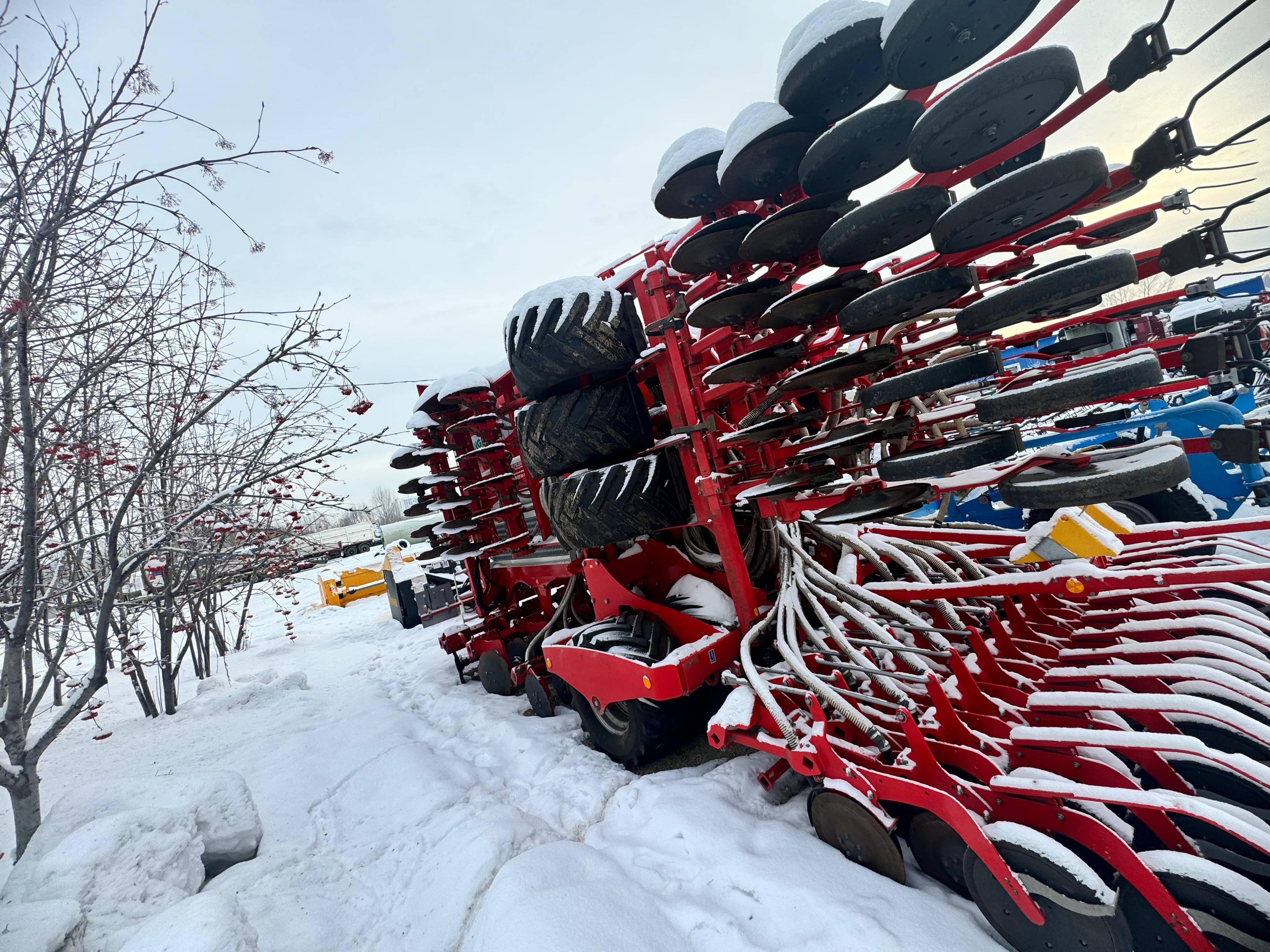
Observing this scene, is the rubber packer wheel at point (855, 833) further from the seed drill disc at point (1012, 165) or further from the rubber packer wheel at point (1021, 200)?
the seed drill disc at point (1012, 165)

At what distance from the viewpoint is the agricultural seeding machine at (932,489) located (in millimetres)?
1492

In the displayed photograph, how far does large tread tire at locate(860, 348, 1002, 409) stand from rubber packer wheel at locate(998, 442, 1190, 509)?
0.35 meters

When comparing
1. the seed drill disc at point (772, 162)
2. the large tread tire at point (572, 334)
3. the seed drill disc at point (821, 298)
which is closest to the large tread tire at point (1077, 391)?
the seed drill disc at point (821, 298)

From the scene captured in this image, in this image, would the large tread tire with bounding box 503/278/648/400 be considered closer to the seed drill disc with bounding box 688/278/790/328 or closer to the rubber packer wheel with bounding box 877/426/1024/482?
the seed drill disc with bounding box 688/278/790/328

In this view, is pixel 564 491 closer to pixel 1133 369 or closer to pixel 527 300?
pixel 527 300

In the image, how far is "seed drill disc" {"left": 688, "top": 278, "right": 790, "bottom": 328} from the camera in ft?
7.27

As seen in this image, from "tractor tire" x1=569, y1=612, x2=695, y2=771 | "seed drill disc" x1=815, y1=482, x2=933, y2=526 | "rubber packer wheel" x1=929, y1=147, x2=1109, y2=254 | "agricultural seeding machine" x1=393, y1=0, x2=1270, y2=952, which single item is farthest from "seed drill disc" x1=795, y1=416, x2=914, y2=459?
"tractor tire" x1=569, y1=612, x2=695, y2=771

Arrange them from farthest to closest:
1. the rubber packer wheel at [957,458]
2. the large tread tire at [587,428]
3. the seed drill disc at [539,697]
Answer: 1. the seed drill disc at [539,697]
2. the large tread tire at [587,428]
3. the rubber packer wheel at [957,458]

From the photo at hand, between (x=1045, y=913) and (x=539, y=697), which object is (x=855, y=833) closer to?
(x=1045, y=913)

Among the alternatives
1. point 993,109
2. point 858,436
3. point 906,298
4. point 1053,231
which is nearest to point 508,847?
point 858,436

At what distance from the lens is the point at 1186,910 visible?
1.51 meters

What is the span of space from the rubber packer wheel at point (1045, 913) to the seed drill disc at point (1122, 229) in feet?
7.08

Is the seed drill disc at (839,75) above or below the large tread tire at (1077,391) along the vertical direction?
above

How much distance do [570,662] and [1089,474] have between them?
266 centimetres
